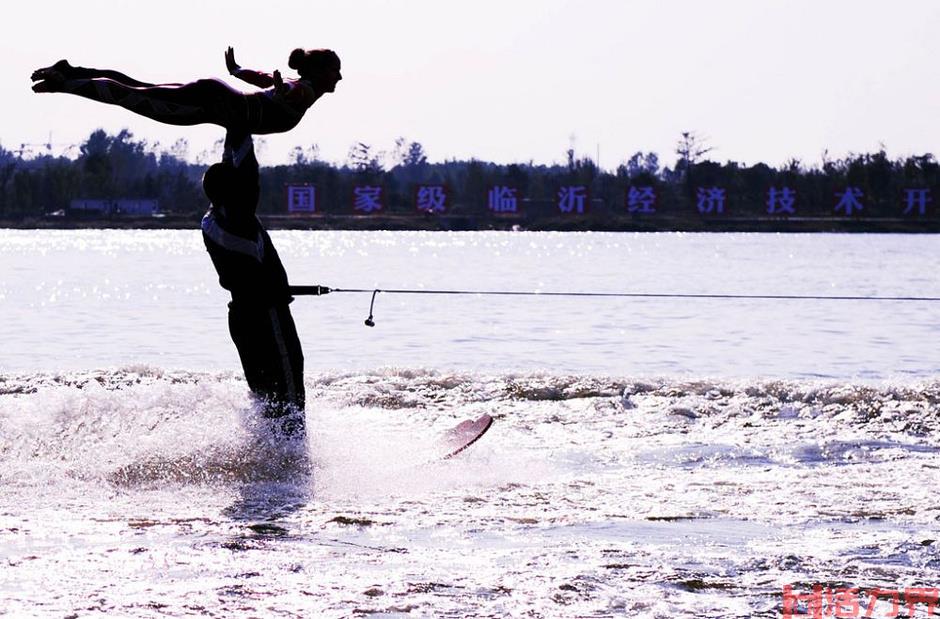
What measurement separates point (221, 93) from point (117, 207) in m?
124

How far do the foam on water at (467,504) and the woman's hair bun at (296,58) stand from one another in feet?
6.59

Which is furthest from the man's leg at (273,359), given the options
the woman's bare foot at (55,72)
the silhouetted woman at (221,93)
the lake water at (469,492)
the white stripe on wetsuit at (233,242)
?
the woman's bare foot at (55,72)

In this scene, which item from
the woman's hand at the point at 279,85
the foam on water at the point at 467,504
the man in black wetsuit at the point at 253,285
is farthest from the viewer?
the man in black wetsuit at the point at 253,285

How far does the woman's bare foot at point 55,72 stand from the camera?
306 inches

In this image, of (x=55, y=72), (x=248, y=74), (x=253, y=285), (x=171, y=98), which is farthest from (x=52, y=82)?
(x=253, y=285)

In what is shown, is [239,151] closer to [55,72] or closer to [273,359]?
[55,72]

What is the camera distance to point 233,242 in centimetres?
842

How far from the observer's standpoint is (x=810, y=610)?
4.86 meters

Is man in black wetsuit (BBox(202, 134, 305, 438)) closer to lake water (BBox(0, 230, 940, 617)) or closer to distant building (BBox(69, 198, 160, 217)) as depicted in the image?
lake water (BBox(0, 230, 940, 617))

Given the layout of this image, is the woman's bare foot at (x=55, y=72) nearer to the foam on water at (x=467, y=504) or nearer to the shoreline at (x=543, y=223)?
the foam on water at (x=467, y=504)

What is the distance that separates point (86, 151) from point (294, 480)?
176159mm

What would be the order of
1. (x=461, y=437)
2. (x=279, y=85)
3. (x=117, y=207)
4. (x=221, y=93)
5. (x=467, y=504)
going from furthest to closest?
(x=117, y=207) < (x=461, y=437) < (x=279, y=85) < (x=221, y=93) < (x=467, y=504)

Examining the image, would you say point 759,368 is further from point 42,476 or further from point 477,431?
point 42,476

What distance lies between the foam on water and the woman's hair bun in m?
2.01
